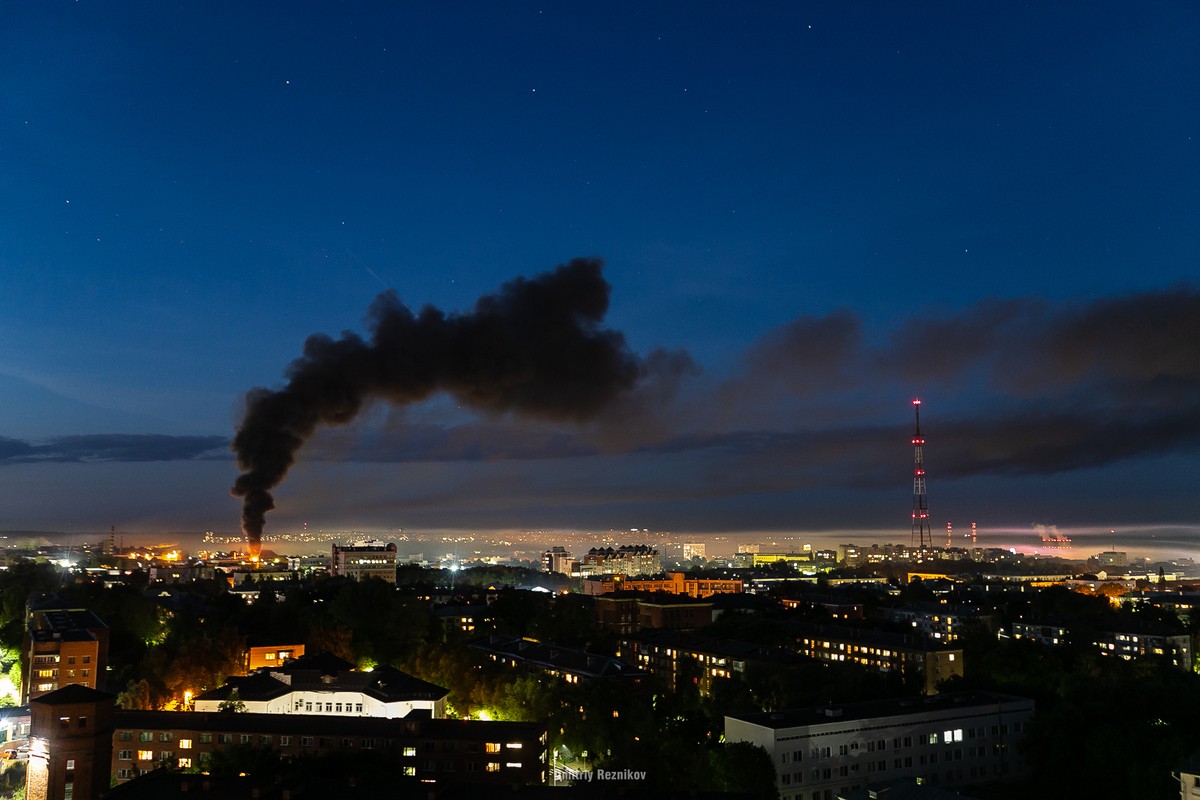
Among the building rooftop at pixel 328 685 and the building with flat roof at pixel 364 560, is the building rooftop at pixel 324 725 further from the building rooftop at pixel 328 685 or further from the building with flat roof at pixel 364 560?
the building with flat roof at pixel 364 560

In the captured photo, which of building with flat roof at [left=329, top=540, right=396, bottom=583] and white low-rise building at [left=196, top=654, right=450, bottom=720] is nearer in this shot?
white low-rise building at [left=196, top=654, right=450, bottom=720]

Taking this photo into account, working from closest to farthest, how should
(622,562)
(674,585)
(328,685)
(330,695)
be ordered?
(330,695), (328,685), (674,585), (622,562)

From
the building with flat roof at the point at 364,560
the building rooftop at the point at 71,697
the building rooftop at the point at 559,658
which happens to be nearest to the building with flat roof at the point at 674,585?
the building with flat roof at the point at 364,560

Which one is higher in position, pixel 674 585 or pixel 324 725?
pixel 324 725

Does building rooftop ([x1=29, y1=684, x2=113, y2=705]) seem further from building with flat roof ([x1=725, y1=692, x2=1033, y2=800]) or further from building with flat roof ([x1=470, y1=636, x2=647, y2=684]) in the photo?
building with flat roof ([x1=725, y1=692, x2=1033, y2=800])

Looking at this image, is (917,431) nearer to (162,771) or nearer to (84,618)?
(84,618)

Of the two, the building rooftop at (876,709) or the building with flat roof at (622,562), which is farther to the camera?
the building with flat roof at (622,562)

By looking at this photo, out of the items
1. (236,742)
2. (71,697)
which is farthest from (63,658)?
(236,742)

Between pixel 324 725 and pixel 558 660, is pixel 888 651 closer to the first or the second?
pixel 558 660

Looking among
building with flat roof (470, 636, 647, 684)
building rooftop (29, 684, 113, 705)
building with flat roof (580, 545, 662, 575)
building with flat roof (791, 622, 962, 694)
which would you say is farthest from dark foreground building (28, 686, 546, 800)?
building with flat roof (580, 545, 662, 575)
